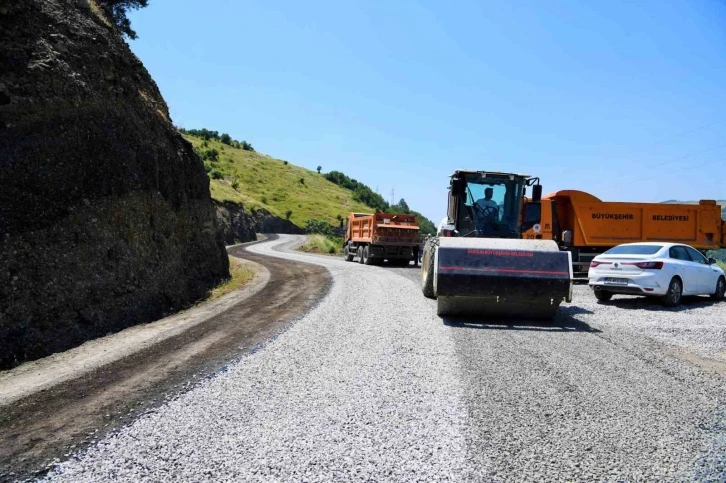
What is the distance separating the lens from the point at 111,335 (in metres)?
9.26

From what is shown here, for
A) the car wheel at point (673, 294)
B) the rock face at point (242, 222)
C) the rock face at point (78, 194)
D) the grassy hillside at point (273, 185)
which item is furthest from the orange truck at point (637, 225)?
the grassy hillside at point (273, 185)

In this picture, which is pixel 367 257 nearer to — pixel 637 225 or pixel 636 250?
pixel 637 225

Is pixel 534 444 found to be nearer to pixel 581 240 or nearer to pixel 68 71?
pixel 68 71

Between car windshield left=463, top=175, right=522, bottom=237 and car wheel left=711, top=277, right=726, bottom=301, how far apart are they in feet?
19.6

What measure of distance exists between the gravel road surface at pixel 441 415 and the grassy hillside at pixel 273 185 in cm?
6252

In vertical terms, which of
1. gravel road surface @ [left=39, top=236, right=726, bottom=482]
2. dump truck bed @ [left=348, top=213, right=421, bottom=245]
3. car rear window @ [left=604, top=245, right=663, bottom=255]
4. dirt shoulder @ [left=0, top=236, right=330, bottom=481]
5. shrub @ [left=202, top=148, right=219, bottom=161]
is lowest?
dirt shoulder @ [left=0, top=236, right=330, bottom=481]

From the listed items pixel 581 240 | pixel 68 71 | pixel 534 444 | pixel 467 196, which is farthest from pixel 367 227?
pixel 534 444

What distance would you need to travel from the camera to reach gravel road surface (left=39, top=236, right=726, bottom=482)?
367 centimetres

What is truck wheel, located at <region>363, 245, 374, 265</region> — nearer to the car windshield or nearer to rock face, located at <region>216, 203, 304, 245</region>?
the car windshield

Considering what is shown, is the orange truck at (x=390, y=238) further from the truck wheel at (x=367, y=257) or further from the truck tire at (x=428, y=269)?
the truck tire at (x=428, y=269)

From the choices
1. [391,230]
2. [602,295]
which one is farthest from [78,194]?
[391,230]

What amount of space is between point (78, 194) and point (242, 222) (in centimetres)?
5144

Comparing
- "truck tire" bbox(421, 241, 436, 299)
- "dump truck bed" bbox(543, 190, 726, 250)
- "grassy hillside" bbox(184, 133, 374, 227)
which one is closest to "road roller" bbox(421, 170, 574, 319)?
"truck tire" bbox(421, 241, 436, 299)

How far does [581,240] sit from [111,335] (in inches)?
640
